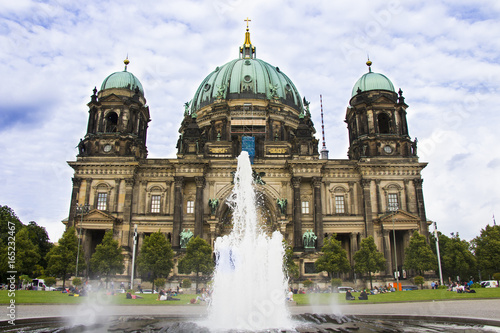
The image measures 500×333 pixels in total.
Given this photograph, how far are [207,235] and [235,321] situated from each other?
110ft

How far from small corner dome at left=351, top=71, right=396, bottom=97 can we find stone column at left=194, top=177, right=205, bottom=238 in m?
25.5

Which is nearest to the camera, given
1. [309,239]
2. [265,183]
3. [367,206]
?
[309,239]

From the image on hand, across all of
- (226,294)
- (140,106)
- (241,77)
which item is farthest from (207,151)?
(226,294)

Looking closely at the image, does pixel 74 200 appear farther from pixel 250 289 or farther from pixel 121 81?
pixel 250 289

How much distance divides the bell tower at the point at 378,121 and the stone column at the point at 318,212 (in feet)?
24.9

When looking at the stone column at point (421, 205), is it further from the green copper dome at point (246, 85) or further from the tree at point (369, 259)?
the green copper dome at point (246, 85)

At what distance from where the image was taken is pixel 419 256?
143 feet

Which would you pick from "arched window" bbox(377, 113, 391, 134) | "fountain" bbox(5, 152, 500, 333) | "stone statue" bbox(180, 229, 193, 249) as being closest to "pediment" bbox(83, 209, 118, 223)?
"stone statue" bbox(180, 229, 193, 249)

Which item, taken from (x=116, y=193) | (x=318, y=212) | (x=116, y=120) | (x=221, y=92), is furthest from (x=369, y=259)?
(x=116, y=120)

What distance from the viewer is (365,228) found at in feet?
165

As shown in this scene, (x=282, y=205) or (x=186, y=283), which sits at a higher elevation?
(x=282, y=205)

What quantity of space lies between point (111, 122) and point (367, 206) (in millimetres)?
35342

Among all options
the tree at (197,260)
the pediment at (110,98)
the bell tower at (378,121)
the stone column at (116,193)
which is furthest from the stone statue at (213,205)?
the bell tower at (378,121)

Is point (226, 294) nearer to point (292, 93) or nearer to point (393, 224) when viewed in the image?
point (393, 224)
